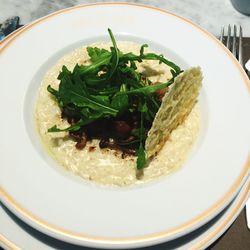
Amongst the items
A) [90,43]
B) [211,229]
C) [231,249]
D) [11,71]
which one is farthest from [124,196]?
[90,43]

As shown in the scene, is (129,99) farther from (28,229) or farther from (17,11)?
(17,11)

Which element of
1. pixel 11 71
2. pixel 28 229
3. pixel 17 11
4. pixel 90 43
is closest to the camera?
pixel 28 229

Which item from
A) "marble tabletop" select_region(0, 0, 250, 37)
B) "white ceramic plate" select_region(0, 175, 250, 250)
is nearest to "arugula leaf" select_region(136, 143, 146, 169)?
"white ceramic plate" select_region(0, 175, 250, 250)

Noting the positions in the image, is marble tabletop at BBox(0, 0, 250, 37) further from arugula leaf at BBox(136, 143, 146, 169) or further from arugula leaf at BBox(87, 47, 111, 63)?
arugula leaf at BBox(136, 143, 146, 169)

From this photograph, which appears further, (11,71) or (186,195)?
(11,71)

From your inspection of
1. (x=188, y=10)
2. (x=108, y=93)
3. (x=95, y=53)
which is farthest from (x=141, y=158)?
(x=188, y=10)

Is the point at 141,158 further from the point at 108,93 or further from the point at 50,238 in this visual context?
the point at 50,238

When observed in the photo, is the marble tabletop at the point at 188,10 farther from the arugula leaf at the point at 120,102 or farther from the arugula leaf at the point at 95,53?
the arugula leaf at the point at 120,102
